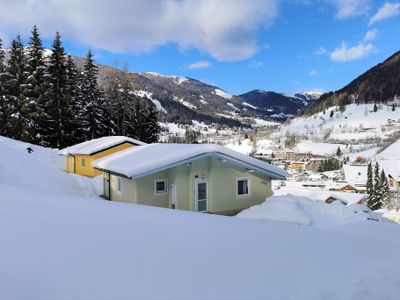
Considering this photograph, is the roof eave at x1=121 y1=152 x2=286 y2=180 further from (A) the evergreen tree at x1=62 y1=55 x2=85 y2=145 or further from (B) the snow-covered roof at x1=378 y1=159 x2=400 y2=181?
(B) the snow-covered roof at x1=378 y1=159 x2=400 y2=181

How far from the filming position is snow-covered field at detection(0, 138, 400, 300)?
4291 mm

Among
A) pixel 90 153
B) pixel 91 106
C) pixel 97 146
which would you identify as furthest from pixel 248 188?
pixel 91 106

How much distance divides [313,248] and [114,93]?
41.4 meters

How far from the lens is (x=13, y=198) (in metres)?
8.37

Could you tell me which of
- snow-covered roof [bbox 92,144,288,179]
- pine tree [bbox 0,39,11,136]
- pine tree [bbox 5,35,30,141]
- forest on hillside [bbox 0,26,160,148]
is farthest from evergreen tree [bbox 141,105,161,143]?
snow-covered roof [bbox 92,144,288,179]

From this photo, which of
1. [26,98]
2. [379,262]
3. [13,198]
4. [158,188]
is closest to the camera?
[379,262]

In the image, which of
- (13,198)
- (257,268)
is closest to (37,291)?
(257,268)

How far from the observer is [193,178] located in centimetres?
1670

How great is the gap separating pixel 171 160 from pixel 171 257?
34.9ft

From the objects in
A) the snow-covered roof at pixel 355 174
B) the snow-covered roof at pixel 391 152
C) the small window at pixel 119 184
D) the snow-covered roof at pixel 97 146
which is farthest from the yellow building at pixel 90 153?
the snow-covered roof at pixel 391 152

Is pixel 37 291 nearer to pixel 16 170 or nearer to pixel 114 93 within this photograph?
pixel 16 170

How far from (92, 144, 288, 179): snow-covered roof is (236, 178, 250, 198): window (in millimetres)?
Answer: 739

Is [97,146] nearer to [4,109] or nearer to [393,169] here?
[4,109]

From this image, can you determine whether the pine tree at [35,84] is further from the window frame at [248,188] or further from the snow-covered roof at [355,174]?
the snow-covered roof at [355,174]
